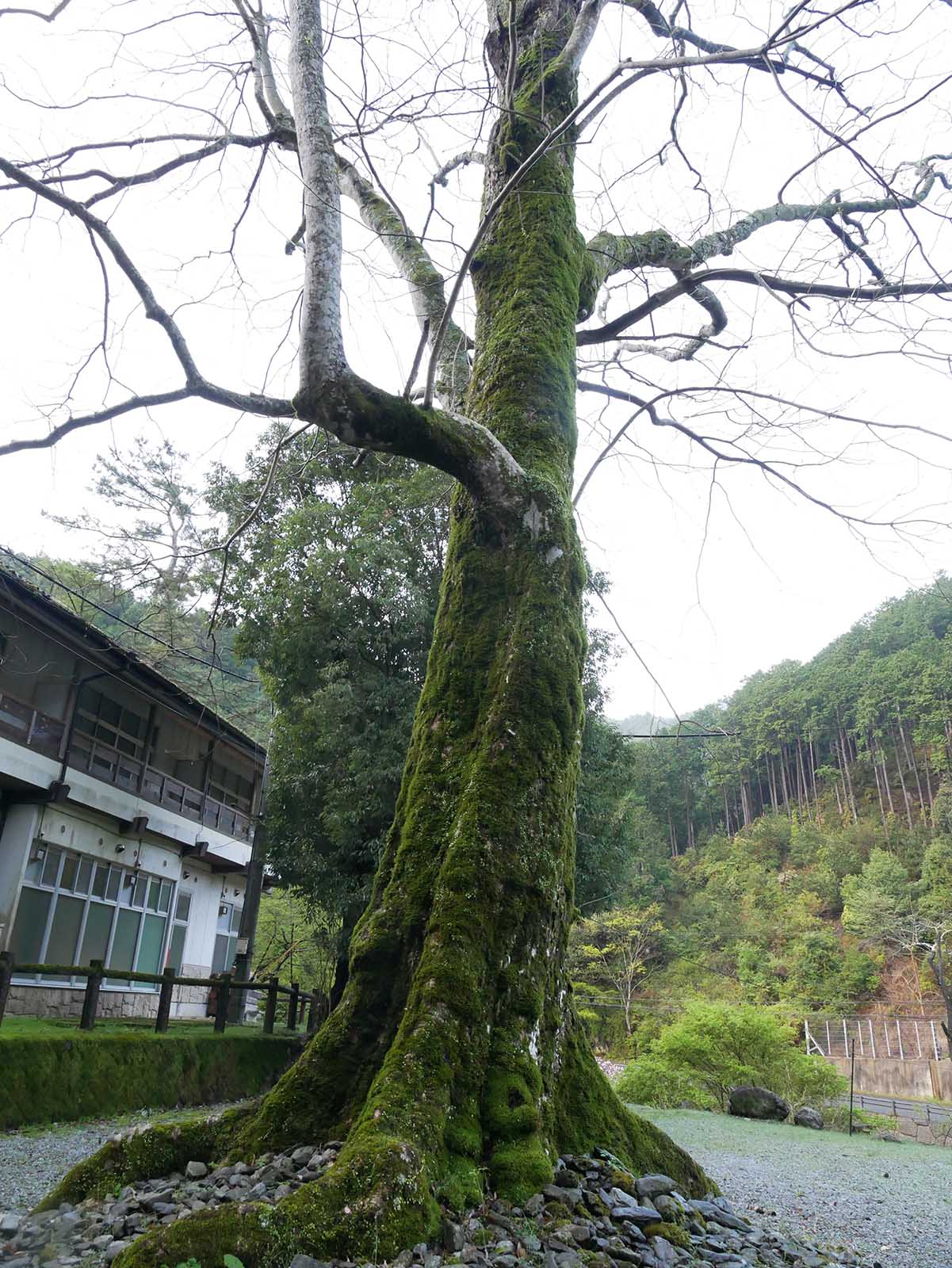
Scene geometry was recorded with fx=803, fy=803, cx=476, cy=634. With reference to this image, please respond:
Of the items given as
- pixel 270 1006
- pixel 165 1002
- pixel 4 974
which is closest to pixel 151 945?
pixel 270 1006

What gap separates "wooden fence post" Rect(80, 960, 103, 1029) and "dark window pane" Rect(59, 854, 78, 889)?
4.37m

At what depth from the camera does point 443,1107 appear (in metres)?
2.65

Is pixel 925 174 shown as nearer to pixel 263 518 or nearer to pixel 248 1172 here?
pixel 248 1172

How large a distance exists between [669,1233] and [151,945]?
49.3 feet

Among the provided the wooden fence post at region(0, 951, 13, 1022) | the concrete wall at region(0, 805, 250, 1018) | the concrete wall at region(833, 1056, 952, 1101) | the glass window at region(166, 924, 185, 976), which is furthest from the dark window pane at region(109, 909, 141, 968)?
the concrete wall at region(833, 1056, 952, 1101)

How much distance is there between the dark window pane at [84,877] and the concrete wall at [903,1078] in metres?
24.0

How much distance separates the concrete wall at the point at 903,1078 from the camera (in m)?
25.8

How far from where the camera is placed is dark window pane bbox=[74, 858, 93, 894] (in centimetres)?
1326

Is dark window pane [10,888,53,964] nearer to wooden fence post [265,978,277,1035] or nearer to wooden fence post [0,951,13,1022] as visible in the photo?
wooden fence post [265,978,277,1035]

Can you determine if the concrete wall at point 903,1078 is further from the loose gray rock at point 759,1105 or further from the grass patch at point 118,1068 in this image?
the grass patch at point 118,1068

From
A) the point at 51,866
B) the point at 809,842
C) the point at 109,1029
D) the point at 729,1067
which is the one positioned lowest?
the point at 729,1067

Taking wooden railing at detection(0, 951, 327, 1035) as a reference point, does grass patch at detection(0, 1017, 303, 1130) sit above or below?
below

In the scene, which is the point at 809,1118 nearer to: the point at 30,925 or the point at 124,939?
the point at 124,939

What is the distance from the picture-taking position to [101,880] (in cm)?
1395
